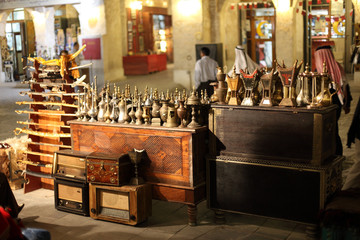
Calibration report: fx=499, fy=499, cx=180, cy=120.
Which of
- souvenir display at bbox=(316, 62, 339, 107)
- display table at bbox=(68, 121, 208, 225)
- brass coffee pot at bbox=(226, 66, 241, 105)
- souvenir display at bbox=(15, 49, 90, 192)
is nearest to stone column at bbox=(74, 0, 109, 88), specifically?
souvenir display at bbox=(15, 49, 90, 192)

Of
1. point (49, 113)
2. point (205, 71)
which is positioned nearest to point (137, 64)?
point (205, 71)

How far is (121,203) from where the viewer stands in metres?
4.71

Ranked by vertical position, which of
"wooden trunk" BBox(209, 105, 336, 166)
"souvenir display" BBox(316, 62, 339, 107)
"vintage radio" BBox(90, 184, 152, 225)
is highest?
"souvenir display" BBox(316, 62, 339, 107)

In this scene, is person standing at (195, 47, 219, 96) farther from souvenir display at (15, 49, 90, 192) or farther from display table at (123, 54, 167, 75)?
Result: display table at (123, 54, 167, 75)

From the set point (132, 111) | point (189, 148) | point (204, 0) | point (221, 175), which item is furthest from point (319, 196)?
point (204, 0)

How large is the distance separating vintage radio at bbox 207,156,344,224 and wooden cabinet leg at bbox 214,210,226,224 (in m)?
0.04

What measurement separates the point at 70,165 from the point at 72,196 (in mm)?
315

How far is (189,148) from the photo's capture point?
4.58 metres

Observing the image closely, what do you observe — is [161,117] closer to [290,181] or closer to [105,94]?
[105,94]

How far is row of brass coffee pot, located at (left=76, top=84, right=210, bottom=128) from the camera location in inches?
185

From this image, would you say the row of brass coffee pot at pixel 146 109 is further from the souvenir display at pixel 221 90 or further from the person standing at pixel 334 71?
the person standing at pixel 334 71

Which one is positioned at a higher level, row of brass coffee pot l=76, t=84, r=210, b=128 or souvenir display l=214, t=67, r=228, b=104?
souvenir display l=214, t=67, r=228, b=104

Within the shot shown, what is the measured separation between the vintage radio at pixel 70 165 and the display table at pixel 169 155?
285 mm

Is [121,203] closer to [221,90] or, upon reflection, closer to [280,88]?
[221,90]
